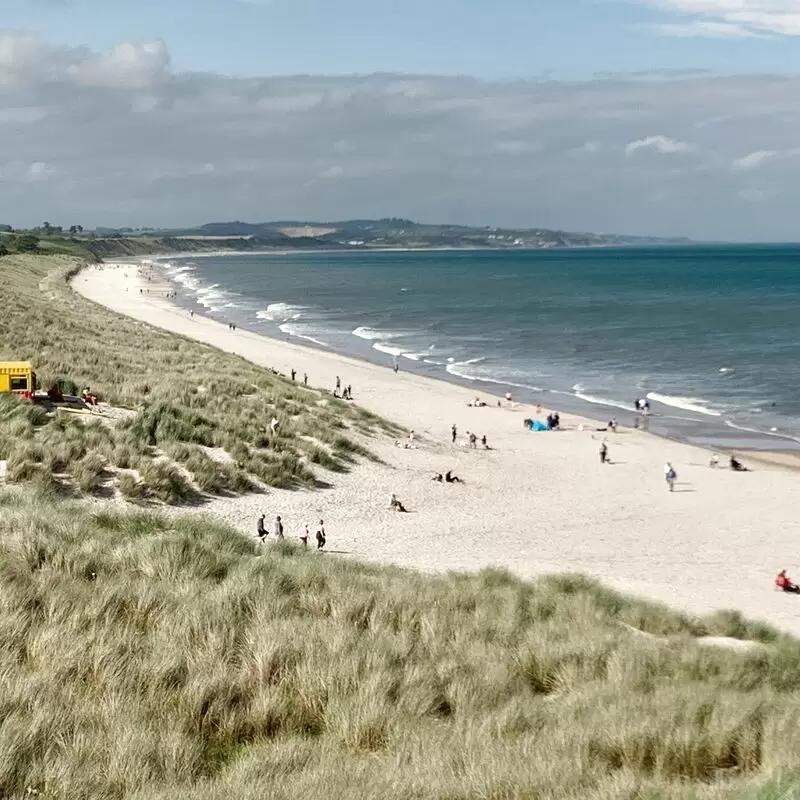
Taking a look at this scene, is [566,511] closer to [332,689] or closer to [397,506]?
[397,506]

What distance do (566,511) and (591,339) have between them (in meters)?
37.3

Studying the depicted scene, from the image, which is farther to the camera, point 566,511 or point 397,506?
A: point 566,511

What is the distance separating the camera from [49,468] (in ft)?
45.0

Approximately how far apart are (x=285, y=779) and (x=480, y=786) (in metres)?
0.92

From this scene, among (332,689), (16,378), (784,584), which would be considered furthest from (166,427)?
(332,689)

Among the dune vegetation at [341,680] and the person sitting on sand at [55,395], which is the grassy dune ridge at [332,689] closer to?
the dune vegetation at [341,680]

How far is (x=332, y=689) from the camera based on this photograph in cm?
557

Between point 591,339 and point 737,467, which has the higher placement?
point 591,339

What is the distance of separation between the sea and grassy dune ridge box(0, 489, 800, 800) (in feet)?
79.2

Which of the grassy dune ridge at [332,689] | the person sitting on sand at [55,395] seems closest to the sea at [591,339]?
the person sitting on sand at [55,395]

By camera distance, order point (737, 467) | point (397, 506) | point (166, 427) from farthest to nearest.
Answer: point (737, 467) < point (397, 506) < point (166, 427)

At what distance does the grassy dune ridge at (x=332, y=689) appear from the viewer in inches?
169

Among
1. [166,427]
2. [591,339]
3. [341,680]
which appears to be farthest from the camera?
[591,339]

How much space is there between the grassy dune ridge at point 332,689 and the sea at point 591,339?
24.1 metres
